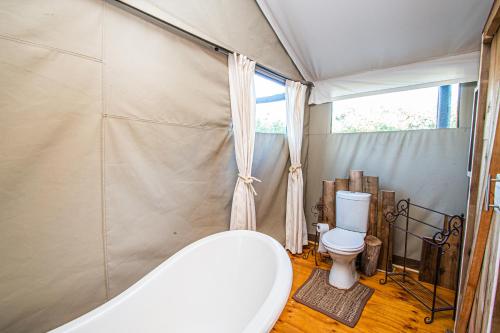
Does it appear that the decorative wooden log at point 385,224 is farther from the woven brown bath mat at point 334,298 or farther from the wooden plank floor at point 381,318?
the woven brown bath mat at point 334,298

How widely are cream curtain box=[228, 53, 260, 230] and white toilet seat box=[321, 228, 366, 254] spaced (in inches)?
27.8

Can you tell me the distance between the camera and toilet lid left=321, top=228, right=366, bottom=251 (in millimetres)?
1787

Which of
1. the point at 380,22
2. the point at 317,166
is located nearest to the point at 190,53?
the point at 380,22

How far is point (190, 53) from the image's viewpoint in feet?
5.13

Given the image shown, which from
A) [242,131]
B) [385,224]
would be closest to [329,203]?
[385,224]

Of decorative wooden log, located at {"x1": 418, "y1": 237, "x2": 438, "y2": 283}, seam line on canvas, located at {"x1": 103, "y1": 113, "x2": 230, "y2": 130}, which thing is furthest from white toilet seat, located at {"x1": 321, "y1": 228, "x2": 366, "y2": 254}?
seam line on canvas, located at {"x1": 103, "y1": 113, "x2": 230, "y2": 130}

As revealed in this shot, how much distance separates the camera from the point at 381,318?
157 centimetres

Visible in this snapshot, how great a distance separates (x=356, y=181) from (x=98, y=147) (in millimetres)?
2364

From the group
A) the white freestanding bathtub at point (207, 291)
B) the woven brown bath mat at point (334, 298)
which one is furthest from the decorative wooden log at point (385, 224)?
the white freestanding bathtub at point (207, 291)

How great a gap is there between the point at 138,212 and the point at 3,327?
0.68 metres

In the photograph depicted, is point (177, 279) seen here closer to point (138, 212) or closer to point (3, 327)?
point (138, 212)

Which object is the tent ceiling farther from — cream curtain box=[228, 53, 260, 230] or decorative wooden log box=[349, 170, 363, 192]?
decorative wooden log box=[349, 170, 363, 192]

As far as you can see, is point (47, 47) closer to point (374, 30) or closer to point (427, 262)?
point (374, 30)

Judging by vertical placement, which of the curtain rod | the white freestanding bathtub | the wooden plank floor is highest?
the curtain rod
